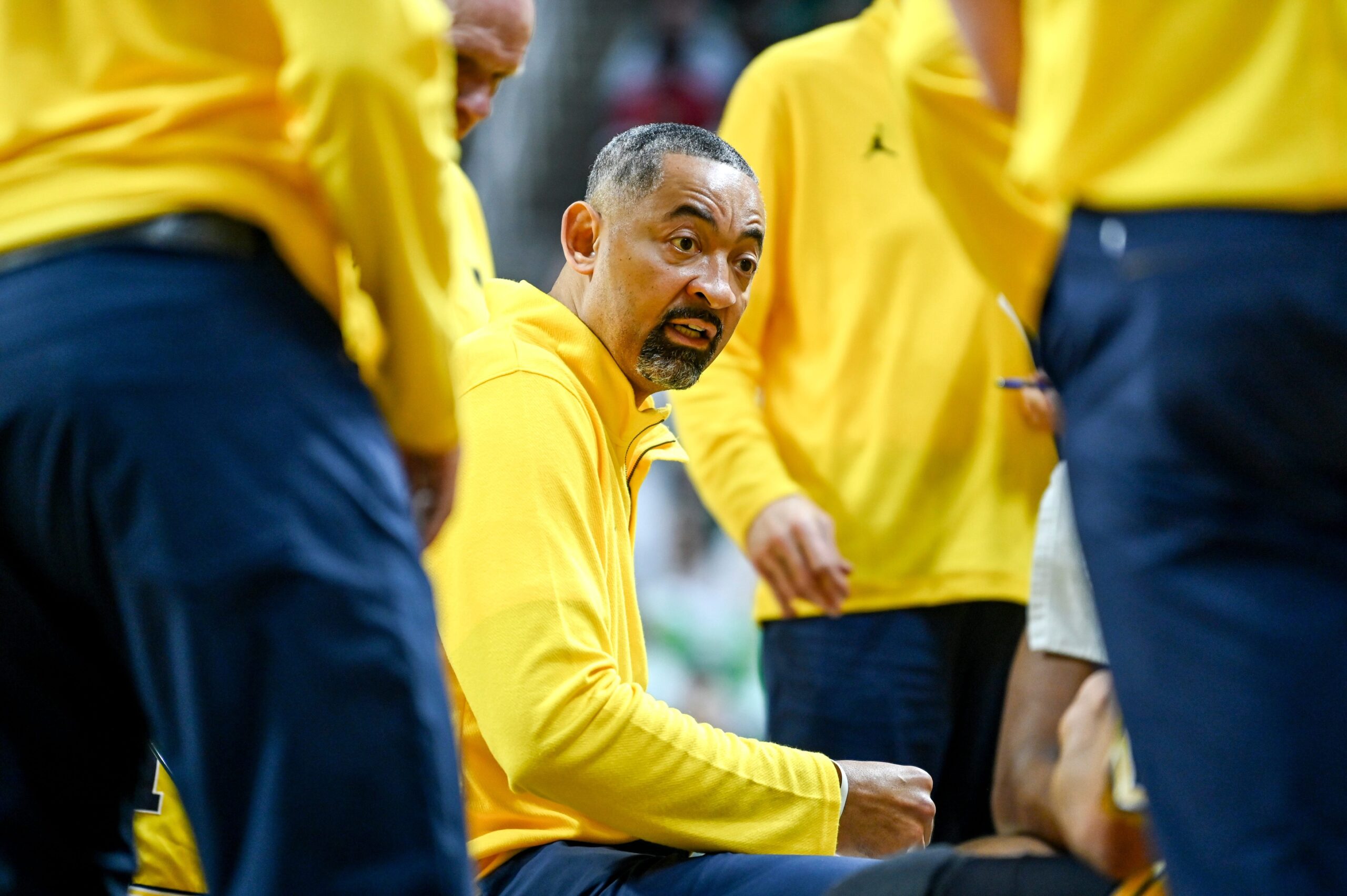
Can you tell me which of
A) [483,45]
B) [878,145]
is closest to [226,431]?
[878,145]

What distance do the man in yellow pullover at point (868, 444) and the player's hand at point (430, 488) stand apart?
1.33 metres

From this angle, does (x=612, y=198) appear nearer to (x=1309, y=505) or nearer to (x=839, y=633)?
(x=839, y=633)

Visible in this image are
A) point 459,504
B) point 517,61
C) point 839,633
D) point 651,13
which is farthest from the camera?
point 651,13

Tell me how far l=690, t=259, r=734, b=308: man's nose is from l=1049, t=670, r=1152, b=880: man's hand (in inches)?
42.7

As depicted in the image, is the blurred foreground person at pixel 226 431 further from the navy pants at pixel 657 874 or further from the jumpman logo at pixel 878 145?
the jumpman logo at pixel 878 145

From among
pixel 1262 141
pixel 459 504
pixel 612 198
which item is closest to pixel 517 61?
pixel 612 198

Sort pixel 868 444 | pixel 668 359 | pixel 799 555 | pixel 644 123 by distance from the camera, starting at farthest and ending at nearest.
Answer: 1. pixel 644 123
2. pixel 868 444
3. pixel 799 555
4. pixel 668 359

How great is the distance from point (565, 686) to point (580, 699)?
0.03m

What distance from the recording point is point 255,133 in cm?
136

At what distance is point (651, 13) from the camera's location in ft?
28.7

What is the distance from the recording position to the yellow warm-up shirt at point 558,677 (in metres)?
2.00

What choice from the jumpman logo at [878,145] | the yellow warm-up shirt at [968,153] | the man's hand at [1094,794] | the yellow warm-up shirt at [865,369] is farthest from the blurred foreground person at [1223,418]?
the jumpman logo at [878,145]

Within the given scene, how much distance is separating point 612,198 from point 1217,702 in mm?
1647

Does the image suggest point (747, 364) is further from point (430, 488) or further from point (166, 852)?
point (430, 488)
